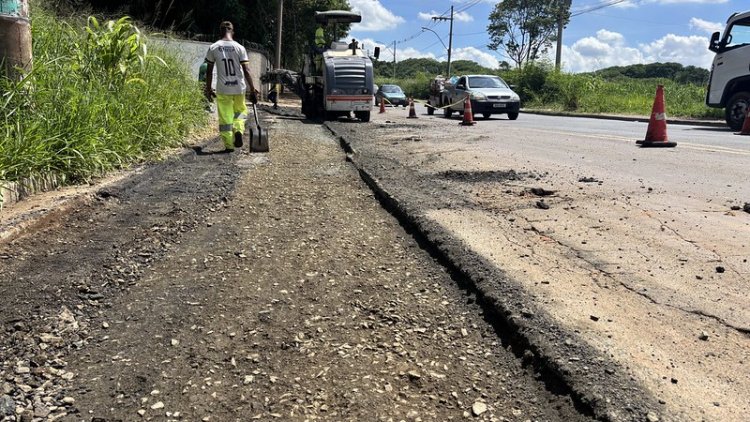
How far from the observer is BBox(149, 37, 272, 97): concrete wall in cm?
1036

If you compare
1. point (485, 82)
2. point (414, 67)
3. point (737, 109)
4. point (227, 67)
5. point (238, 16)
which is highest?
point (414, 67)

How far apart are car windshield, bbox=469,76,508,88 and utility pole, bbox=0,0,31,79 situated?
53.2 ft

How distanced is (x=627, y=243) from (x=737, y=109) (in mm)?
12379

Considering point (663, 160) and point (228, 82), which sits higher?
point (228, 82)

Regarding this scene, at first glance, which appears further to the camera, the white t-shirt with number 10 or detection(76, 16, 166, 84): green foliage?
the white t-shirt with number 10

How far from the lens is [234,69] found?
7.74 m

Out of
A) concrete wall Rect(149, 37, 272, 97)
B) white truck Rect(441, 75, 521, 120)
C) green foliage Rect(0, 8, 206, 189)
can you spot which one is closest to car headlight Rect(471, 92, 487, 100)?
white truck Rect(441, 75, 521, 120)

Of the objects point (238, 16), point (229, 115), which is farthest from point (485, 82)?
point (229, 115)

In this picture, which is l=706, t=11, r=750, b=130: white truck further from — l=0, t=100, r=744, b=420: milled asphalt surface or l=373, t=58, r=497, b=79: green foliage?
l=373, t=58, r=497, b=79: green foliage

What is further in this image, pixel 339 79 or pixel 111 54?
pixel 339 79

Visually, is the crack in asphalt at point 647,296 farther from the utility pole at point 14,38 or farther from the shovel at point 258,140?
the shovel at point 258,140

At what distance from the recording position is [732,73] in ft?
43.7

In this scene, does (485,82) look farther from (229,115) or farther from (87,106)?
(87,106)

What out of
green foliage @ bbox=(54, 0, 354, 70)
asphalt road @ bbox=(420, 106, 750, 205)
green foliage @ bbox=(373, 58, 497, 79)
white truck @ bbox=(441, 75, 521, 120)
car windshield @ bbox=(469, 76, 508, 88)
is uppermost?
green foliage @ bbox=(373, 58, 497, 79)
